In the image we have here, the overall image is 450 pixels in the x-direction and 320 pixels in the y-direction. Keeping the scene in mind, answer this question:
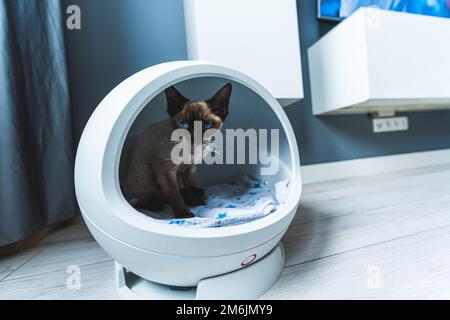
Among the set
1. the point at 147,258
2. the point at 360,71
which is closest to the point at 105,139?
the point at 147,258

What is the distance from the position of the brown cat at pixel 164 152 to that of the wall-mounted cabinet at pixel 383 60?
81 cm

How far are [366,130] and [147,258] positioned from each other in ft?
5.29

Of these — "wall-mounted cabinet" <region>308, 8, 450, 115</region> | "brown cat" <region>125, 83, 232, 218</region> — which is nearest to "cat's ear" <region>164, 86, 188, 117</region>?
"brown cat" <region>125, 83, 232, 218</region>

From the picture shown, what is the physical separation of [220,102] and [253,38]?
1.40 feet

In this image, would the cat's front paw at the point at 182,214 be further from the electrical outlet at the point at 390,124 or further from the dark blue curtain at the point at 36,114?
the electrical outlet at the point at 390,124

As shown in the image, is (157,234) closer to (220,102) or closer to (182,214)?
(182,214)

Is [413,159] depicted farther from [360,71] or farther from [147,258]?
[147,258]

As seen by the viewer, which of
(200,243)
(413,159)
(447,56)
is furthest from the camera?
(413,159)

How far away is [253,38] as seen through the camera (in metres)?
0.91

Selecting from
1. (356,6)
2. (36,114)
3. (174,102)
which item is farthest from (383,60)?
(36,114)

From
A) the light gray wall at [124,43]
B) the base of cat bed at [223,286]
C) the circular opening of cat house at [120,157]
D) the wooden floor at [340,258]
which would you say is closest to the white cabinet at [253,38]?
the light gray wall at [124,43]

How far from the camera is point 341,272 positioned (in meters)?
0.48

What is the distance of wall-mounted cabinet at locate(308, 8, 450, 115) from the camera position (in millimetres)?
1061

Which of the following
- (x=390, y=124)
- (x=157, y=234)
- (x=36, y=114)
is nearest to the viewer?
(x=157, y=234)
